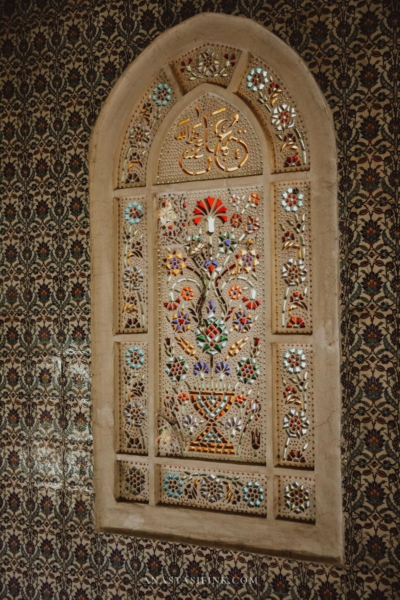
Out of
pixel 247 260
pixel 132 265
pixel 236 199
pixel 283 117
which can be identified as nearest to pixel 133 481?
pixel 132 265

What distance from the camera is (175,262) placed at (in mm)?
3289

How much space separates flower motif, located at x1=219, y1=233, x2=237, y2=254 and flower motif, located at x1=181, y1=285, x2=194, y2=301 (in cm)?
24

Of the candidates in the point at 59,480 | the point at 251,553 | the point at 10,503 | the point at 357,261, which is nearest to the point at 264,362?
the point at 357,261

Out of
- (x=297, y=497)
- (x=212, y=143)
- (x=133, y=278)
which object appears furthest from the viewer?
(x=133, y=278)

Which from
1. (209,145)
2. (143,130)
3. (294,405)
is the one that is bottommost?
(294,405)

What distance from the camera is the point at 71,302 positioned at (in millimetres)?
3408

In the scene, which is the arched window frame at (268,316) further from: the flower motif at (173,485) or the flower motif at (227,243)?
the flower motif at (227,243)

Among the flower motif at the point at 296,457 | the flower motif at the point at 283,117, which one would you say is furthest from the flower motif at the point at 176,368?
the flower motif at the point at 283,117

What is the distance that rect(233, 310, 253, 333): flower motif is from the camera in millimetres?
3148

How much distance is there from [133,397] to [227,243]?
887 millimetres

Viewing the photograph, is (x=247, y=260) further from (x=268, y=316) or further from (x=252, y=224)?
(x=268, y=316)

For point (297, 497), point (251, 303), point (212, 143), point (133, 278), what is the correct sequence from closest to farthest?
point (297, 497)
point (251, 303)
point (212, 143)
point (133, 278)

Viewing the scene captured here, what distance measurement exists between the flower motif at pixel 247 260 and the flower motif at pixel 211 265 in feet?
0.38

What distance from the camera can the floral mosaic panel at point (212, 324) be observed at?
3143 mm
